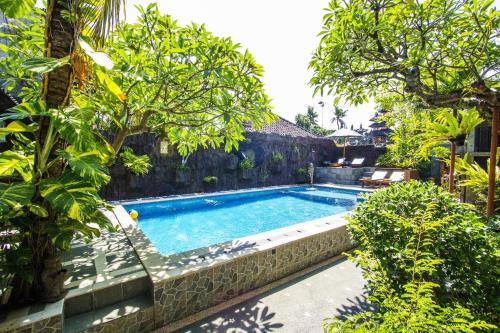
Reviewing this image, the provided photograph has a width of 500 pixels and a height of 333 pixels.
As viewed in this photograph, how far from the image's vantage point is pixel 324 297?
3.63 metres

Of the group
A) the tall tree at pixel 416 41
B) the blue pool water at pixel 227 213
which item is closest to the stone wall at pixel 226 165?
the blue pool water at pixel 227 213

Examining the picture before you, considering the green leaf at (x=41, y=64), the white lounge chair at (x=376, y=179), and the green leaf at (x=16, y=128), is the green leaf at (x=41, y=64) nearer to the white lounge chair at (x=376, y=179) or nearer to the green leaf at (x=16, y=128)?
the green leaf at (x=16, y=128)

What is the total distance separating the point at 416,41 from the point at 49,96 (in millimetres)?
4922

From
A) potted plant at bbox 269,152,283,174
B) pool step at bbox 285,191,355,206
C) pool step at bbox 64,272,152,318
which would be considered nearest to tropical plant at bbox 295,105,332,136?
potted plant at bbox 269,152,283,174

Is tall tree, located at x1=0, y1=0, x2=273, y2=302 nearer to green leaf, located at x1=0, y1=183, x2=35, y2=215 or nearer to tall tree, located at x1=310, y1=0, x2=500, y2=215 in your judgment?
green leaf, located at x1=0, y1=183, x2=35, y2=215

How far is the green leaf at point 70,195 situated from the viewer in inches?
80.2

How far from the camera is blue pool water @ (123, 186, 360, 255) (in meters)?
7.26

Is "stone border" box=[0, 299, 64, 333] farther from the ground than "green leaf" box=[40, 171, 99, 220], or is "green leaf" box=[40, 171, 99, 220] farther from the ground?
"green leaf" box=[40, 171, 99, 220]

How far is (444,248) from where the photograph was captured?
235 cm

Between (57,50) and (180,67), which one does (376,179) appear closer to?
(180,67)

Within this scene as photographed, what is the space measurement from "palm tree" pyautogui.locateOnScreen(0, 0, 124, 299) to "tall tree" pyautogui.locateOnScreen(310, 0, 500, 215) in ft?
9.29

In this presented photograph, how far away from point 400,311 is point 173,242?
6420 millimetres

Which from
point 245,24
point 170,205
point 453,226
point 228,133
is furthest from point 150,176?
point 453,226

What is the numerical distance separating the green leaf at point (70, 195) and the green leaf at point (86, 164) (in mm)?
87
